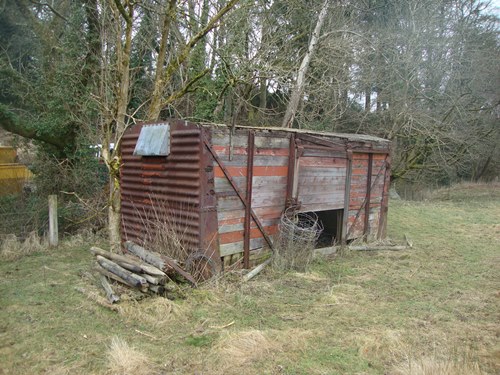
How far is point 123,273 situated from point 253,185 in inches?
94.5

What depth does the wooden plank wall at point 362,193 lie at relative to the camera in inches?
341

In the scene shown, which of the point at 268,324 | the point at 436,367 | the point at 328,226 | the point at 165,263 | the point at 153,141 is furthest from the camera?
the point at 328,226

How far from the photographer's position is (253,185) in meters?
6.52

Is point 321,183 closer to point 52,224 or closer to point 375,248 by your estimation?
point 375,248

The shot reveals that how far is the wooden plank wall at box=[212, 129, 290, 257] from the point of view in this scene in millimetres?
6008

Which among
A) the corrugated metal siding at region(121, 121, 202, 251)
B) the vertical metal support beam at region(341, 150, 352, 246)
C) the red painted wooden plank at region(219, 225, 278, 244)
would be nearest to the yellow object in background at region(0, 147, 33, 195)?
the corrugated metal siding at region(121, 121, 202, 251)

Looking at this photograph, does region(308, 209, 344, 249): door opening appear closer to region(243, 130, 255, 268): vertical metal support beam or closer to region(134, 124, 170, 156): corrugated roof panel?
region(243, 130, 255, 268): vertical metal support beam

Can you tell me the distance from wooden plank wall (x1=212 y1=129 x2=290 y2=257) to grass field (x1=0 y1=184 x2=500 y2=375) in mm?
671

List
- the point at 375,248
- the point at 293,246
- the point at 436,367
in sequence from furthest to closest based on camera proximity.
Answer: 1. the point at 375,248
2. the point at 293,246
3. the point at 436,367

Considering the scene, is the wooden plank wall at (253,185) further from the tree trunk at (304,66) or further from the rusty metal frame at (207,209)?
the tree trunk at (304,66)

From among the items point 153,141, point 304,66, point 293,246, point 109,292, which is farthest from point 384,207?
point 109,292

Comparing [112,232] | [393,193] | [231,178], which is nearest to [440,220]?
[393,193]

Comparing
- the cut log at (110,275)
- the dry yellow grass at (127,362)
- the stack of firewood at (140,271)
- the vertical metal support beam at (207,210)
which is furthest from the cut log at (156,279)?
the dry yellow grass at (127,362)

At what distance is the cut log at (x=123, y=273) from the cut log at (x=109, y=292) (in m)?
0.15
